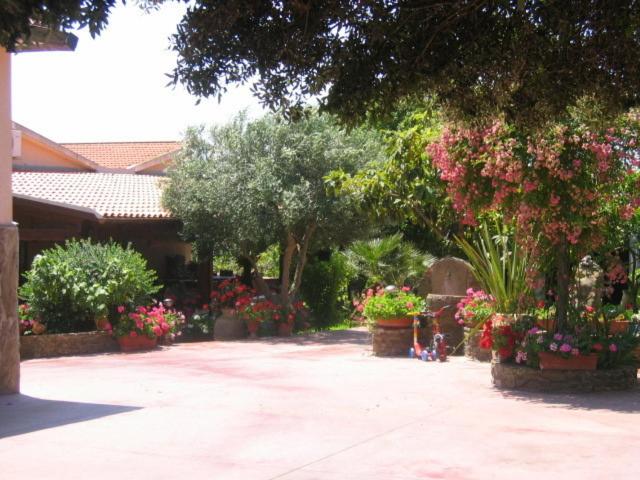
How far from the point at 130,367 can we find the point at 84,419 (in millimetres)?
4297

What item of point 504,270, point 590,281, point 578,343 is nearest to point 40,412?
point 578,343

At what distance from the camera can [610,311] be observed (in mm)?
12430

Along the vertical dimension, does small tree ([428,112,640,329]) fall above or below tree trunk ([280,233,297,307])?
above

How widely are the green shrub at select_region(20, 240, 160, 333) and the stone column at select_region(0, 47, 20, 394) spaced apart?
4620mm

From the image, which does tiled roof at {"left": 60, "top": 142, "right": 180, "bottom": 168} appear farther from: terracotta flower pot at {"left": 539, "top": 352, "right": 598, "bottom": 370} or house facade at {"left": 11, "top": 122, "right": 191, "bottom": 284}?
terracotta flower pot at {"left": 539, "top": 352, "right": 598, "bottom": 370}

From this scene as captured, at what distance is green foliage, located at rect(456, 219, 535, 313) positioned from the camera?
36.8 ft

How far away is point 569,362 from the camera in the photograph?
9984 millimetres

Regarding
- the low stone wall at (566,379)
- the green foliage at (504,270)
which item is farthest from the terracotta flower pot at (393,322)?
the low stone wall at (566,379)

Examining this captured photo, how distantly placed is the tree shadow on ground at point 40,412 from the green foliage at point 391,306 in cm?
557

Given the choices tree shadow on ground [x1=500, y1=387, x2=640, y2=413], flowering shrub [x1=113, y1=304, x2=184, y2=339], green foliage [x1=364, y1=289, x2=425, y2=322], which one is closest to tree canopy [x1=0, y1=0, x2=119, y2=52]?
tree shadow on ground [x1=500, y1=387, x2=640, y2=413]

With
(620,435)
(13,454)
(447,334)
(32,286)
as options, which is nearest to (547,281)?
(447,334)

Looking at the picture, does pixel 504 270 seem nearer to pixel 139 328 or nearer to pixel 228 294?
pixel 139 328

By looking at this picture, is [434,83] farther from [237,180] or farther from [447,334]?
[237,180]

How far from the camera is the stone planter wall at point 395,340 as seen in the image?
45.0 ft
